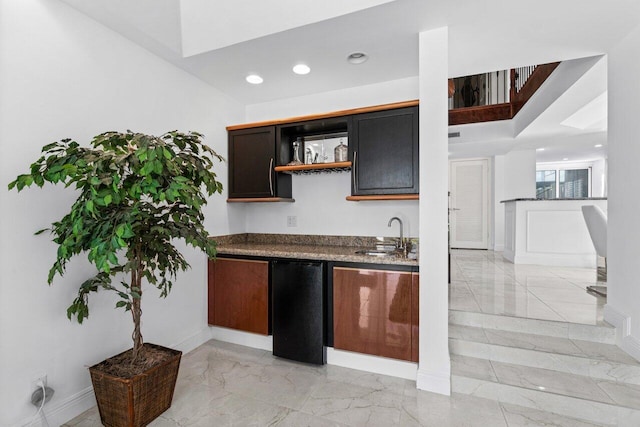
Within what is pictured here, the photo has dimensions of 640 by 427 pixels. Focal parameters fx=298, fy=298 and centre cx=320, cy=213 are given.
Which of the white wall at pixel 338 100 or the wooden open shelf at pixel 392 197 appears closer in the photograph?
the wooden open shelf at pixel 392 197

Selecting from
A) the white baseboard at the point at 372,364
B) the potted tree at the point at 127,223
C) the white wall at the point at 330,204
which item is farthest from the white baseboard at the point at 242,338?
the white wall at the point at 330,204

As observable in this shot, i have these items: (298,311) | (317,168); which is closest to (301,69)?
(317,168)

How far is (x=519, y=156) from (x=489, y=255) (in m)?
2.37

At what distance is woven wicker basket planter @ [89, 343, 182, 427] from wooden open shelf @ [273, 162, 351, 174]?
1907 millimetres

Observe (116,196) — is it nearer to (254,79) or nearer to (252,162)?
(252,162)

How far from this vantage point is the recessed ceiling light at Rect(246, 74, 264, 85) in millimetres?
2879

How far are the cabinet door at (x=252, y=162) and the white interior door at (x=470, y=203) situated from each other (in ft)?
17.6

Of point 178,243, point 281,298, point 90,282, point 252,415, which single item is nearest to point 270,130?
point 178,243

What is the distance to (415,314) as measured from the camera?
224 cm

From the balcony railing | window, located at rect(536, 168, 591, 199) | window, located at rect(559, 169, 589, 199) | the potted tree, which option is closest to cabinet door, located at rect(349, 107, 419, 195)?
the potted tree

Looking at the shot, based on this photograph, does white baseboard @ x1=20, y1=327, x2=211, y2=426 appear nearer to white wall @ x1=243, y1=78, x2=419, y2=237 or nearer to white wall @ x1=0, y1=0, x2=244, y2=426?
white wall @ x1=0, y1=0, x2=244, y2=426

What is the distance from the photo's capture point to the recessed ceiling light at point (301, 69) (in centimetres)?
266

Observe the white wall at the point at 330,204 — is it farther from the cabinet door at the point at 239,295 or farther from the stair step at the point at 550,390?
the stair step at the point at 550,390

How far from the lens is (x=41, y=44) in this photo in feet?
5.88
